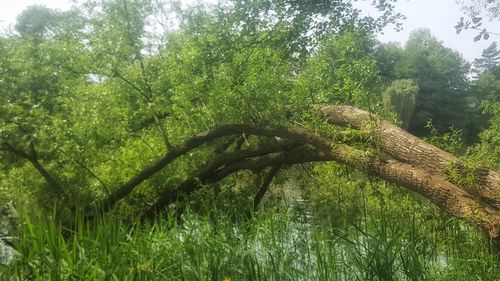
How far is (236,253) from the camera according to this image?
3928 millimetres

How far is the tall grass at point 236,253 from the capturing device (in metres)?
3.34

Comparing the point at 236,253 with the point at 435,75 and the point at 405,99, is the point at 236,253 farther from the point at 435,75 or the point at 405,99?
the point at 435,75

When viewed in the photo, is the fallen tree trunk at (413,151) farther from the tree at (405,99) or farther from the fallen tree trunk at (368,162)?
the tree at (405,99)

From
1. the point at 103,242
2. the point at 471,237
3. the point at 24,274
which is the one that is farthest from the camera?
the point at 471,237

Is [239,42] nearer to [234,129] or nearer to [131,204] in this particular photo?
[234,129]

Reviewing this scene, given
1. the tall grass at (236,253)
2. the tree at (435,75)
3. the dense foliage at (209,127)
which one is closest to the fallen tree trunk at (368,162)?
the dense foliage at (209,127)

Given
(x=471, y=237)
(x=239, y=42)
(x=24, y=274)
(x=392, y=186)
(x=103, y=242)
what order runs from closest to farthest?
(x=103, y=242) → (x=24, y=274) → (x=471, y=237) → (x=392, y=186) → (x=239, y=42)

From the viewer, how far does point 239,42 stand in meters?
6.71

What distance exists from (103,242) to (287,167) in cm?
395

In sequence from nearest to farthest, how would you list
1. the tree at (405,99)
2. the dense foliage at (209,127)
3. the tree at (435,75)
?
the dense foliage at (209,127), the tree at (405,99), the tree at (435,75)

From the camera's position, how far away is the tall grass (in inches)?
131

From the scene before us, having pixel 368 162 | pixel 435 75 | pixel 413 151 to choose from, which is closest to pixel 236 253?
pixel 368 162

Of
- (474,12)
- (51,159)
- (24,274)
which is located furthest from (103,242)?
(474,12)

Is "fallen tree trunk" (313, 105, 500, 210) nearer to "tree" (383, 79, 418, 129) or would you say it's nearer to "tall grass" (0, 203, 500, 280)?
"tall grass" (0, 203, 500, 280)
